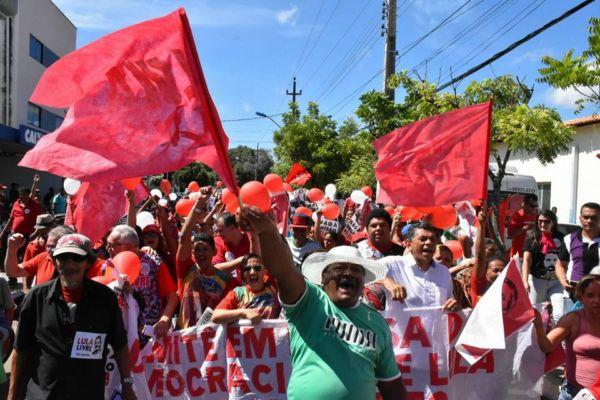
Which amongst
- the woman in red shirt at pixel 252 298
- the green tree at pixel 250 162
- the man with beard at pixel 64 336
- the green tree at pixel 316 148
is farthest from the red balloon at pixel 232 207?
the green tree at pixel 250 162

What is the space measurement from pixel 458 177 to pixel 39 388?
3.27 meters

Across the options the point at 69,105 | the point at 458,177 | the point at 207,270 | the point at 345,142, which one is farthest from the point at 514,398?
the point at 345,142

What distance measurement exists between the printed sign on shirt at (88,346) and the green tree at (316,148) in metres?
23.2

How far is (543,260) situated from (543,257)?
0.04m

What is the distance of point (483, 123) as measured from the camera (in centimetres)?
476

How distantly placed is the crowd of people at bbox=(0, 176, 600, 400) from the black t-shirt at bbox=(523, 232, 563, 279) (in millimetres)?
1196

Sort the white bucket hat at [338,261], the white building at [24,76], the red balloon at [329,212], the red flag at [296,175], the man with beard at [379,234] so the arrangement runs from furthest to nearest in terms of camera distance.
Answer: the white building at [24,76] → the red flag at [296,175] → the red balloon at [329,212] → the man with beard at [379,234] → the white bucket hat at [338,261]

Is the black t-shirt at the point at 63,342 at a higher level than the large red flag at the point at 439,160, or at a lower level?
lower

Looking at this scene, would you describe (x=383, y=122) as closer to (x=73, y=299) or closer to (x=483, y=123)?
(x=483, y=123)

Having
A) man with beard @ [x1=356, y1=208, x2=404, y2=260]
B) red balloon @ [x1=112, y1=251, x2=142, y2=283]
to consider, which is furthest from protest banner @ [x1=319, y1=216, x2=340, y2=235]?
red balloon @ [x1=112, y1=251, x2=142, y2=283]

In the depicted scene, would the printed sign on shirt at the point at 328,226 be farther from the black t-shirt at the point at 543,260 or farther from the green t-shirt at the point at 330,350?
the green t-shirt at the point at 330,350

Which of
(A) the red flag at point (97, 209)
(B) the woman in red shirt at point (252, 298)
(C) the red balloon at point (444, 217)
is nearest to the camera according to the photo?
(B) the woman in red shirt at point (252, 298)

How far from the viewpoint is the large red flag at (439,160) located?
4718 millimetres

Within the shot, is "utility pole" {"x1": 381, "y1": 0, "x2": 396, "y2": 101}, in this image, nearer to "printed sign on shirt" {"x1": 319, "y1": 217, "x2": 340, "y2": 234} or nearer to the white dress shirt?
"printed sign on shirt" {"x1": 319, "y1": 217, "x2": 340, "y2": 234}
